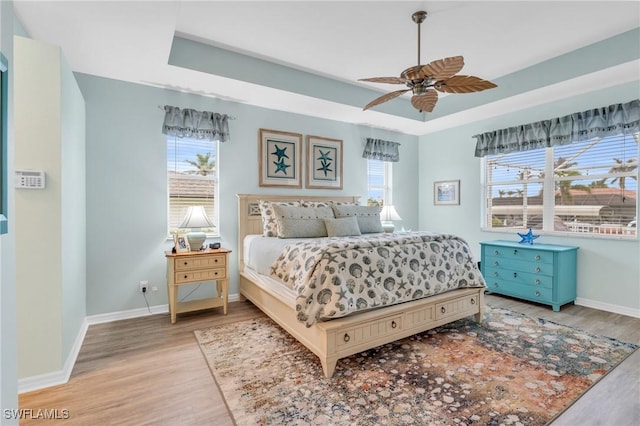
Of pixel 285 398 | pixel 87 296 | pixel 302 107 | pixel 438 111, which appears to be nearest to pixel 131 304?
pixel 87 296

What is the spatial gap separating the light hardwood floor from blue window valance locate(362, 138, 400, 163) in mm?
3211

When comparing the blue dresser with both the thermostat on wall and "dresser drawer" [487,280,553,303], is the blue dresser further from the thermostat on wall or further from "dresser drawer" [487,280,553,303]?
the thermostat on wall

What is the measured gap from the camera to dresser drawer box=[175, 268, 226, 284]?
3.11 m

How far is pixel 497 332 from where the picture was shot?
2836 mm

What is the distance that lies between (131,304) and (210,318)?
0.87 m

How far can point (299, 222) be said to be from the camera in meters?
3.46

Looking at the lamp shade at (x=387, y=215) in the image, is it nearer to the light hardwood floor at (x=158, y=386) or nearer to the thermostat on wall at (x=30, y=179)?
the light hardwood floor at (x=158, y=386)

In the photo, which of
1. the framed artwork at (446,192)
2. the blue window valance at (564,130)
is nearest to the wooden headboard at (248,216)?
the framed artwork at (446,192)

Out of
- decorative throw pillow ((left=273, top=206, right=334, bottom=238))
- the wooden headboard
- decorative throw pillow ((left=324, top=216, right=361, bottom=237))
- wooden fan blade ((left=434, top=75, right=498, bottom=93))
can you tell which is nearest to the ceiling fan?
wooden fan blade ((left=434, top=75, right=498, bottom=93))

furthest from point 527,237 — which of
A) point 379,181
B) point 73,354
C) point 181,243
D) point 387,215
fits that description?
point 73,354

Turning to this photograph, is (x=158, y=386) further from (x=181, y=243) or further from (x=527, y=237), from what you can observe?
(x=527, y=237)

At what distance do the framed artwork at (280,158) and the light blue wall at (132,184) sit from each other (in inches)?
8.3

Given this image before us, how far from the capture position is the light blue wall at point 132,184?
3129 mm

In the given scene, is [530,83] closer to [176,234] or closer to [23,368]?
[176,234]
